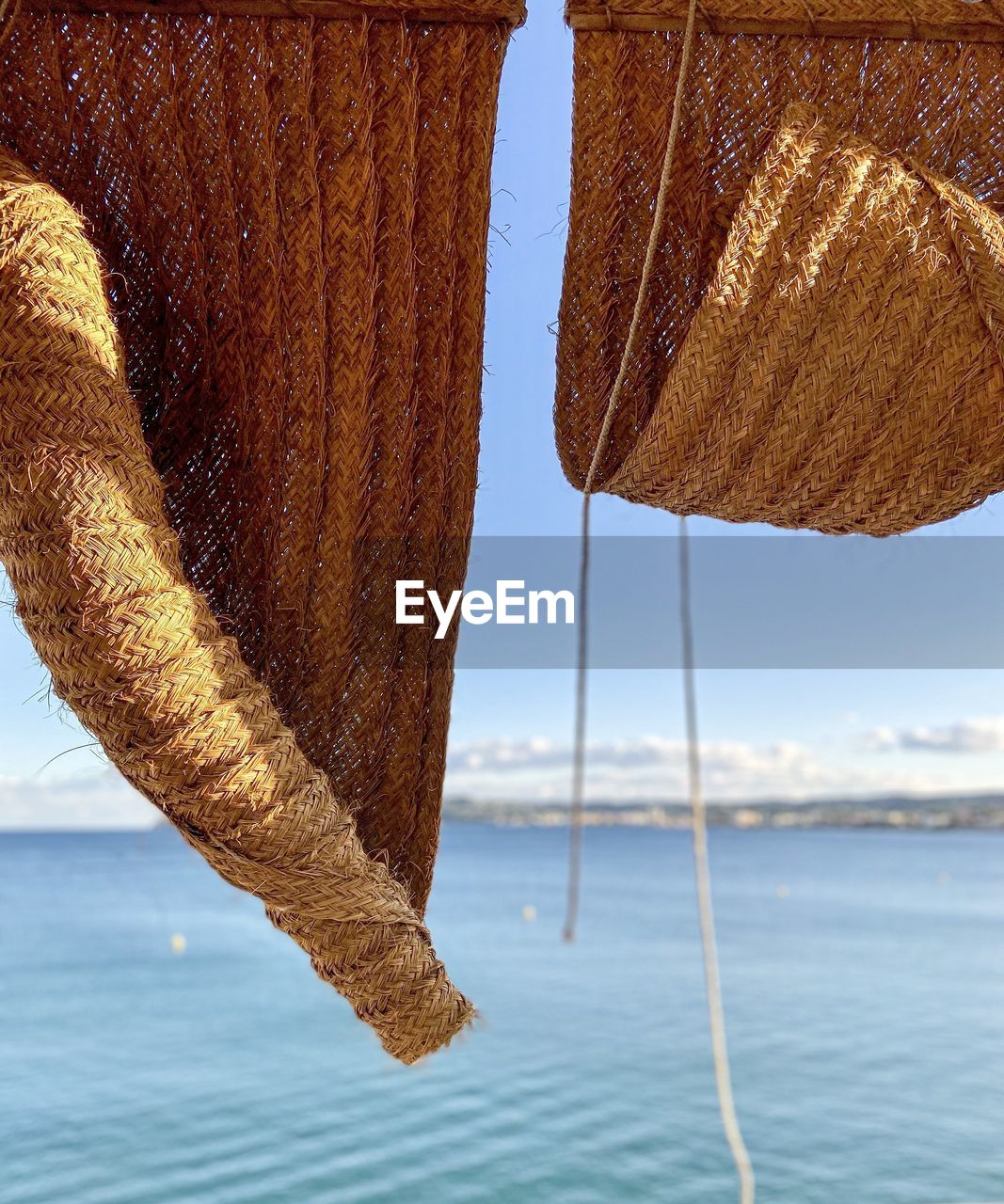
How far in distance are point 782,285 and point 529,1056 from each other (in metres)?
13.6

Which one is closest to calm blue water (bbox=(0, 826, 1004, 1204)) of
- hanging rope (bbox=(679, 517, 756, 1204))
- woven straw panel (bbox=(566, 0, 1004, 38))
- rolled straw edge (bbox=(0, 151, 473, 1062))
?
hanging rope (bbox=(679, 517, 756, 1204))

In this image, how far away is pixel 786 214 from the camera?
0.83 meters

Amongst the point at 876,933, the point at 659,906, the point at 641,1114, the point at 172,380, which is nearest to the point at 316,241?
the point at 172,380

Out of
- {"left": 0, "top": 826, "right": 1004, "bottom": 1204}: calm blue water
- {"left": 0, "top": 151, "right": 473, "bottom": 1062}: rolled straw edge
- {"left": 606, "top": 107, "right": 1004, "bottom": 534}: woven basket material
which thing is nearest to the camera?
{"left": 0, "top": 151, "right": 473, "bottom": 1062}: rolled straw edge

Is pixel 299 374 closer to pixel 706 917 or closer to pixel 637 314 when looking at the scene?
pixel 637 314

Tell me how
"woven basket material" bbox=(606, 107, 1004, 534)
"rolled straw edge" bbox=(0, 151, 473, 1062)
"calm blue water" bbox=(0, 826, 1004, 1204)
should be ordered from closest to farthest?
"rolled straw edge" bbox=(0, 151, 473, 1062)
"woven basket material" bbox=(606, 107, 1004, 534)
"calm blue water" bbox=(0, 826, 1004, 1204)

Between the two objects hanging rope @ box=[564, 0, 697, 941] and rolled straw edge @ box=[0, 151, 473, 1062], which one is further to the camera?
hanging rope @ box=[564, 0, 697, 941]

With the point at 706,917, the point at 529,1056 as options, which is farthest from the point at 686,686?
the point at 529,1056

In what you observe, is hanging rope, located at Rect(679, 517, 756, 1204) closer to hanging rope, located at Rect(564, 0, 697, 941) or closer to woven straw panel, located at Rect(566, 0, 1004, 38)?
hanging rope, located at Rect(564, 0, 697, 941)

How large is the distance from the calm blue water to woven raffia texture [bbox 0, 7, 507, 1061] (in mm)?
5113

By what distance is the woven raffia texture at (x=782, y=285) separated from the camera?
33.0 inches

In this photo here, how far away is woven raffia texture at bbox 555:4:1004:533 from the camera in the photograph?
2.75ft

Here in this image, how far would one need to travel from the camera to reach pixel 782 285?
83cm

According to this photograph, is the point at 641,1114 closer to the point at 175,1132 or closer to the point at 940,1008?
the point at 175,1132
